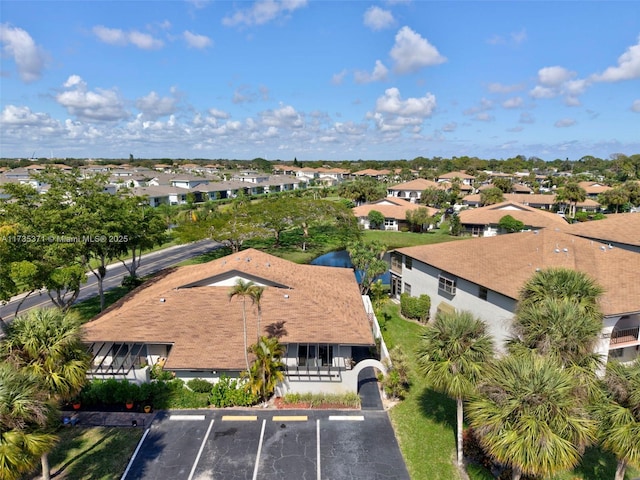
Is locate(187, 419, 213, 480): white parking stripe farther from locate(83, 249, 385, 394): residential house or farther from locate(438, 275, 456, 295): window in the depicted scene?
locate(438, 275, 456, 295): window

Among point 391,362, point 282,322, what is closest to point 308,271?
point 282,322

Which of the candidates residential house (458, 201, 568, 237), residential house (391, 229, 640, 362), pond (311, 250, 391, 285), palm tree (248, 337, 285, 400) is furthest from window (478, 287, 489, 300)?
residential house (458, 201, 568, 237)

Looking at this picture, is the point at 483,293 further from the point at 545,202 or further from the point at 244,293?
the point at 545,202

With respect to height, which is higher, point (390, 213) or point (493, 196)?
point (493, 196)

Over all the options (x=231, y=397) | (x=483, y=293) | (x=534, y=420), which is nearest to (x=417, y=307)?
(x=483, y=293)

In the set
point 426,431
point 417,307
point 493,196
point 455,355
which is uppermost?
point 493,196

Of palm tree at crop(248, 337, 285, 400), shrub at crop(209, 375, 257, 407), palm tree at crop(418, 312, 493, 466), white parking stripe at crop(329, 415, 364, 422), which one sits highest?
palm tree at crop(418, 312, 493, 466)
